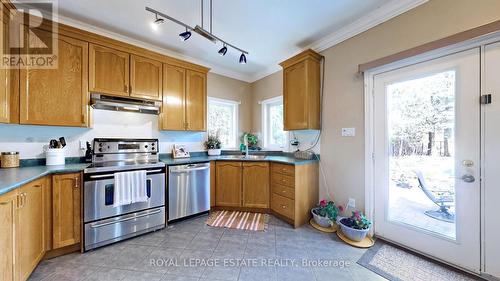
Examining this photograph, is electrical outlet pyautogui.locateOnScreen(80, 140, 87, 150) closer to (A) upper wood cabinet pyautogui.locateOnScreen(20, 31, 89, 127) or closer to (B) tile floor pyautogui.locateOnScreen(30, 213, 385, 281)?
(A) upper wood cabinet pyautogui.locateOnScreen(20, 31, 89, 127)

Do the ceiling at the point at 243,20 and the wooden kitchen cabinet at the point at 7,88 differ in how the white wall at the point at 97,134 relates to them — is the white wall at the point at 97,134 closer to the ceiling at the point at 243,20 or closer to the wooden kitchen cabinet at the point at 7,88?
the wooden kitchen cabinet at the point at 7,88

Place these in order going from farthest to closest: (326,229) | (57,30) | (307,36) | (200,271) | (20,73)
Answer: (307,36) < (326,229) < (57,30) < (20,73) < (200,271)

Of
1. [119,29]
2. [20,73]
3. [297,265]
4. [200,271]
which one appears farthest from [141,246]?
[119,29]

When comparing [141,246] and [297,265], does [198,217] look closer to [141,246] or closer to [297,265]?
[141,246]

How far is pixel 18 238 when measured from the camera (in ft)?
4.66

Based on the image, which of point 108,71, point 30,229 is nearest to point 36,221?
point 30,229

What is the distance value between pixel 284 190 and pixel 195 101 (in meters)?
2.09

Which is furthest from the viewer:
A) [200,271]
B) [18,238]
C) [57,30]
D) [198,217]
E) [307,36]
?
[198,217]

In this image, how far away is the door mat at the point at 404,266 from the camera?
1.64 meters

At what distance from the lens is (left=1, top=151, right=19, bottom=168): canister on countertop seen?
6.64 ft

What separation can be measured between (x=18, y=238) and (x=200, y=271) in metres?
1.42

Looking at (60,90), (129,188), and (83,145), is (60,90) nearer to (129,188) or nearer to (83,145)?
(83,145)

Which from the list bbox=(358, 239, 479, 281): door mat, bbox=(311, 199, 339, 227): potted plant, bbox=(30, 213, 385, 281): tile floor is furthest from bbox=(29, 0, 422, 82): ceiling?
bbox=(30, 213, 385, 281): tile floor

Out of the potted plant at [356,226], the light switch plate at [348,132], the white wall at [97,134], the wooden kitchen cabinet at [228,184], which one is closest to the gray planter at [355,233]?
the potted plant at [356,226]
